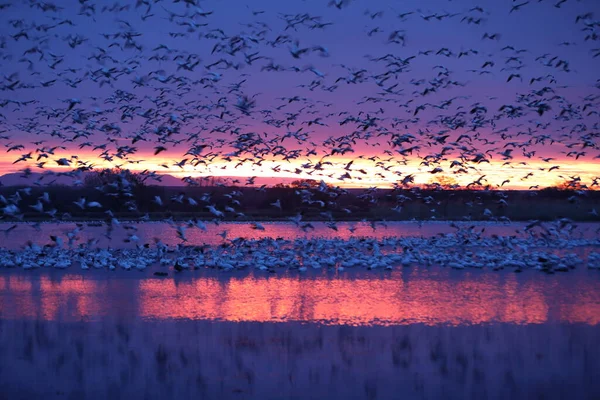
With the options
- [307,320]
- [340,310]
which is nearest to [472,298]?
[340,310]

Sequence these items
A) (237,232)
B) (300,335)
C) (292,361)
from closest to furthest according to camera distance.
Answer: (292,361)
(300,335)
(237,232)

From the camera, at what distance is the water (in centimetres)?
2722

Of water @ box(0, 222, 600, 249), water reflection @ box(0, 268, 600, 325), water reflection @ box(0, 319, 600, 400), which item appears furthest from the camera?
water @ box(0, 222, 600, 249)

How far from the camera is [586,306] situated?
1355cm

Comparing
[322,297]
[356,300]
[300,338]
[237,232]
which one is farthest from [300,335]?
[237,232]

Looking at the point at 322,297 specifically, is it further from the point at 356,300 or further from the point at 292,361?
the point at 292,361

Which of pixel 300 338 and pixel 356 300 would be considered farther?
pixel 356 300

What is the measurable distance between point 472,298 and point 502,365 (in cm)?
483

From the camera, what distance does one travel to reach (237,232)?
3284 centimetres

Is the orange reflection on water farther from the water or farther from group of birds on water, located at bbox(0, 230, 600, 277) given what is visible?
the water

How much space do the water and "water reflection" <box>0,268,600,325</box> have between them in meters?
8.86

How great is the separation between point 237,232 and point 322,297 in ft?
62.2

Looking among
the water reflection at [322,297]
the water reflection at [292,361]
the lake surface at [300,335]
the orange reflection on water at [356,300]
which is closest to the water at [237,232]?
the water reflection at [322,297]

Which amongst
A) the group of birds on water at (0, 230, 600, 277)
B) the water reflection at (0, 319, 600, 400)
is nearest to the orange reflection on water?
the water reflection at (0, 319, 600, 400)
